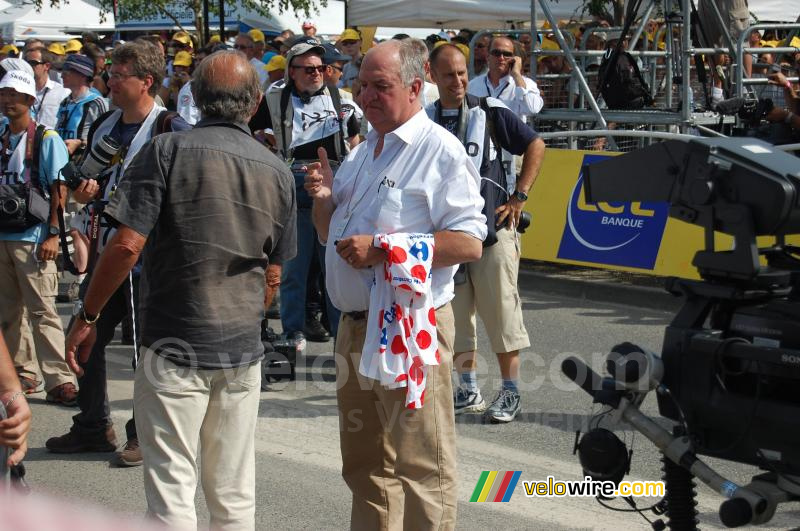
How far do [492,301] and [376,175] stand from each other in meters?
2.48

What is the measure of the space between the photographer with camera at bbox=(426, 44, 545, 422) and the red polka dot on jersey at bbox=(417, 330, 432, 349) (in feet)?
7.32

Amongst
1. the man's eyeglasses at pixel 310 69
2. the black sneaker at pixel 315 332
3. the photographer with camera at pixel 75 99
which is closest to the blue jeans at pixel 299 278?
the black sneaker at pixel 315 332

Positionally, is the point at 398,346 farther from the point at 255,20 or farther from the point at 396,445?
the point at 255,20

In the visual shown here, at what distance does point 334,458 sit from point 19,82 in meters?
2.96

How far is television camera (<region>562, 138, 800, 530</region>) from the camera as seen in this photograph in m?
3.32

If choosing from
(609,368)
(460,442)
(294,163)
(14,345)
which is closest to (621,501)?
(460,442)

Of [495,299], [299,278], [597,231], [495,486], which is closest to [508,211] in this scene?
[495,299]

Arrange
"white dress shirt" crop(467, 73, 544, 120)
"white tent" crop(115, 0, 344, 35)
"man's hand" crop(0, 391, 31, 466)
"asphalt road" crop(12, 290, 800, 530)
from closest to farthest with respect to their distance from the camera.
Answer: "man's hand" crop(0, 391, 31, 466) < "asphalt road" crop(12, 290, 800, 530) < "white dress shirt" crop(467, 73, 544, 120) < "white tent" crop(115, 0, 344, 35)

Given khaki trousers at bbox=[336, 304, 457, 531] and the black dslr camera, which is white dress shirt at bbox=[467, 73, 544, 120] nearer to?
the black dslr camera

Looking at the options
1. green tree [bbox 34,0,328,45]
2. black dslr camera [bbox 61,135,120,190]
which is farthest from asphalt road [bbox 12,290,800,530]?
green tree [bbox 34,0,328,45]

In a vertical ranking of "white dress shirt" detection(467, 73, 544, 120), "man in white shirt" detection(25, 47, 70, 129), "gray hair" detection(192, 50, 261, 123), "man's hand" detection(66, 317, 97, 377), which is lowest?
"man in white shirt" detection(25, 47, 70, 129)

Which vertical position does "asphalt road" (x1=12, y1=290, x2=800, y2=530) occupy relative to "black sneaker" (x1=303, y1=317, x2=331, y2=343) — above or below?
above

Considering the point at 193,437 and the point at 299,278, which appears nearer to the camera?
the point at 193,437

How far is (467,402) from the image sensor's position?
6.61 m
